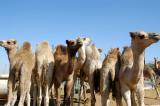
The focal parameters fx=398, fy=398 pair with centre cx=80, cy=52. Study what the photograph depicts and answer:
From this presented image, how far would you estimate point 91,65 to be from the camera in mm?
12031

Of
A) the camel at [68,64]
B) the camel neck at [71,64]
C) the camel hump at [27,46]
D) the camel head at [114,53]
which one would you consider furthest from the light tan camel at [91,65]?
the camel hump at [27,46]

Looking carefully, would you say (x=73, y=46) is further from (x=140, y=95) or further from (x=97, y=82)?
(x=140, y=95)

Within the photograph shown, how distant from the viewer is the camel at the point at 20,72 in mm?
10720

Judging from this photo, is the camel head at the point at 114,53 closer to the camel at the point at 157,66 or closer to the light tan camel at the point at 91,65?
the light tan camel at the point at 91,65

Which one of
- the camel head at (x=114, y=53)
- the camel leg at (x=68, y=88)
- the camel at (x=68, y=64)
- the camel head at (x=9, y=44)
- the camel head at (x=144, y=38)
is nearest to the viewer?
the camel head at (x=144, y=38)

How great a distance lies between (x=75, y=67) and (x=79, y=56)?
51 centimetres

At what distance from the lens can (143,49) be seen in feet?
29.9

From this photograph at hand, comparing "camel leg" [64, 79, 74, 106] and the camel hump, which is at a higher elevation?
the camel hump

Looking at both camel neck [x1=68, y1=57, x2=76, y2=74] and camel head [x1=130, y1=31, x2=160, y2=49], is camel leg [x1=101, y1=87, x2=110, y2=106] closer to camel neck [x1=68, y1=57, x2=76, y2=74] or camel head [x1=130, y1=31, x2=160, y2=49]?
camel head [x1=130, y1=31, x2=160, y2=49]

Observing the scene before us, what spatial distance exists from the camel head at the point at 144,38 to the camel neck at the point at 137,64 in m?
0.13

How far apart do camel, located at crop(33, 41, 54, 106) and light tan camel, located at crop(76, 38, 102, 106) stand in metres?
1.06

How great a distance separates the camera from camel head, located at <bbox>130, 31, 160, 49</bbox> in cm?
894

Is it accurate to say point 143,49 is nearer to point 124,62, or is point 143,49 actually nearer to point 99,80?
point 124,62

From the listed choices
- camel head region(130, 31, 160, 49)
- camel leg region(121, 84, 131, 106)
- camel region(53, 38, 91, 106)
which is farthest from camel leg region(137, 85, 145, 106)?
camel region(53, 38, 91, 106)
